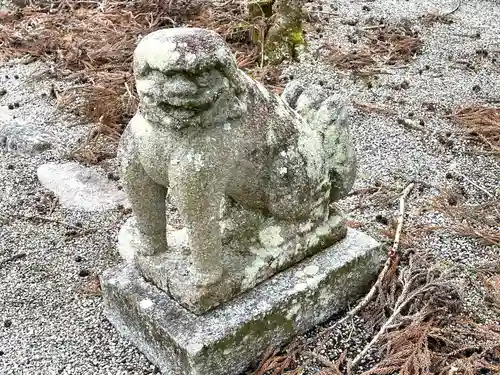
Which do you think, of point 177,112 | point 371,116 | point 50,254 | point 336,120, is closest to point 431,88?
point 371,116

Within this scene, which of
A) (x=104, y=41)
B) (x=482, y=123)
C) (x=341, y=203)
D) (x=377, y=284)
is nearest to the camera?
(x=377, y=284)

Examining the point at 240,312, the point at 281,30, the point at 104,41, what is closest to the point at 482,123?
the point at 281,30

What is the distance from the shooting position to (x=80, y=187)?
3.77 metres

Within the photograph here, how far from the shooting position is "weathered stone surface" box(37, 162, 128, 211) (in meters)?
3.62

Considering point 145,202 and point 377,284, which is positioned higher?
point 145,202

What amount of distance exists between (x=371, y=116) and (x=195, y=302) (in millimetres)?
2291

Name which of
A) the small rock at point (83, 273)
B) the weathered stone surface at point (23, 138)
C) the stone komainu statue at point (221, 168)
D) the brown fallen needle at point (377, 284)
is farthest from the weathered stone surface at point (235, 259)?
the weathered stone surface at point (23, 138)

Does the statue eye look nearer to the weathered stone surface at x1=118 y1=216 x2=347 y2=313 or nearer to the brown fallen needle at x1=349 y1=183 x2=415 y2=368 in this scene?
the weathered stone surface at x1=118 y1=216 x2=347 y2=313

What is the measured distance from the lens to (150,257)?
2.55 metres

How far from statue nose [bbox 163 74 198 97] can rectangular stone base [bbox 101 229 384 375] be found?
2.59ft

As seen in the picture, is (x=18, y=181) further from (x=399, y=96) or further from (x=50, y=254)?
(x=399, y=96)

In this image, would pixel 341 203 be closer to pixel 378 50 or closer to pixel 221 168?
pixel 221 168

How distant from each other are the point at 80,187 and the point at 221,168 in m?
A: 1.77

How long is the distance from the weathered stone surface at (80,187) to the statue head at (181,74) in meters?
1.62
